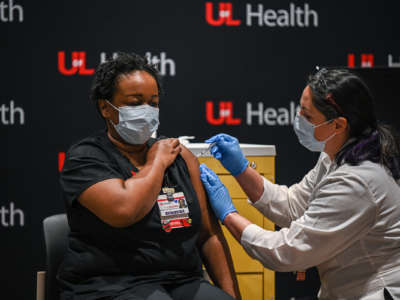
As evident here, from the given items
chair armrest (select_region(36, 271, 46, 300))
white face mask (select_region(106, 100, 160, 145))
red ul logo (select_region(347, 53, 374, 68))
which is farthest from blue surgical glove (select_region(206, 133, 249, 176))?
red ul logo (select_region(347, 53, 374, 68))

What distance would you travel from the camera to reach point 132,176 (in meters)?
1.57

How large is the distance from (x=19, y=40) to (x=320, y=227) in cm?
251

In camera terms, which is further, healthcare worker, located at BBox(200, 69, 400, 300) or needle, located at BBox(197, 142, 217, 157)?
needle, located at BBox(197, 142, 217, 157)

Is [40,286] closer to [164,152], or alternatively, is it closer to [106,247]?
[106,247]

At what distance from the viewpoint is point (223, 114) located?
3.10 m

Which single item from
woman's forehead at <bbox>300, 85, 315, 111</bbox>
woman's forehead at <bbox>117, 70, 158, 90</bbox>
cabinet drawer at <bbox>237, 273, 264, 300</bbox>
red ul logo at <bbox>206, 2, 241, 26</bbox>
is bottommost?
cabinet drawer at <bbox>237, 273, 264, 300</bbox>

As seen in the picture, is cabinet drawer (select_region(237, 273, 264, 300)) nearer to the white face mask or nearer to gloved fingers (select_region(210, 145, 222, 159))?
gloved fingers (select_region(210, 145, 222, 159))

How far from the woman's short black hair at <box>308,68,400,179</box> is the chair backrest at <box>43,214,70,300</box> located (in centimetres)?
113

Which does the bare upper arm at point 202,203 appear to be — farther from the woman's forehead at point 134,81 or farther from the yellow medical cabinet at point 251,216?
the yellow medical cabinet at point 251,216

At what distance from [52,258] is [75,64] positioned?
1.74 meters

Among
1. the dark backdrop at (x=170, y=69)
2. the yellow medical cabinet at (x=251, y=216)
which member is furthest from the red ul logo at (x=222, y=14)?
the yellow medical cabinet at (x=251, y=216)

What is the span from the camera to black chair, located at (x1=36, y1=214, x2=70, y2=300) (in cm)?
160

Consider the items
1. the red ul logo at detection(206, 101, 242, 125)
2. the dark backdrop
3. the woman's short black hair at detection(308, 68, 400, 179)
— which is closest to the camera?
the woman's short black hair at detection(308, 68, 400, 179)

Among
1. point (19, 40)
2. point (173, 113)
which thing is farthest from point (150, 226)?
point (19, 40)
